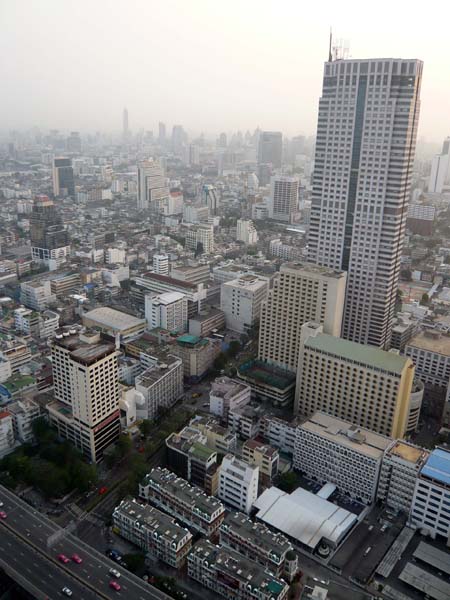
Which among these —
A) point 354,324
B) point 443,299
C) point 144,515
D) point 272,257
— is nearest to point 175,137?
point 272,257

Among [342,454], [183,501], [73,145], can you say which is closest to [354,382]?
[342,454]

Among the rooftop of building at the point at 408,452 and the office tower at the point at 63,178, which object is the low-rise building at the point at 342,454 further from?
the office tower at the point at 63,178

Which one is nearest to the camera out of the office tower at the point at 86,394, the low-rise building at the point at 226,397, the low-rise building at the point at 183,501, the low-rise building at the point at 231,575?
the low-rise building at the point at 231,575

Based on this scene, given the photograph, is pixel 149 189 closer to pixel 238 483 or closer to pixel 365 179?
pixel 365 179

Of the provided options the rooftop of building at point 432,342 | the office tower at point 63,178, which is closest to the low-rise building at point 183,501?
the rooftop of building at point 432,342

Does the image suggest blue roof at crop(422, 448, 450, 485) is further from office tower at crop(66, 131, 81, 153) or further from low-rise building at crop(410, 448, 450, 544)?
office tower at crop(66, 131, 81, 153)
